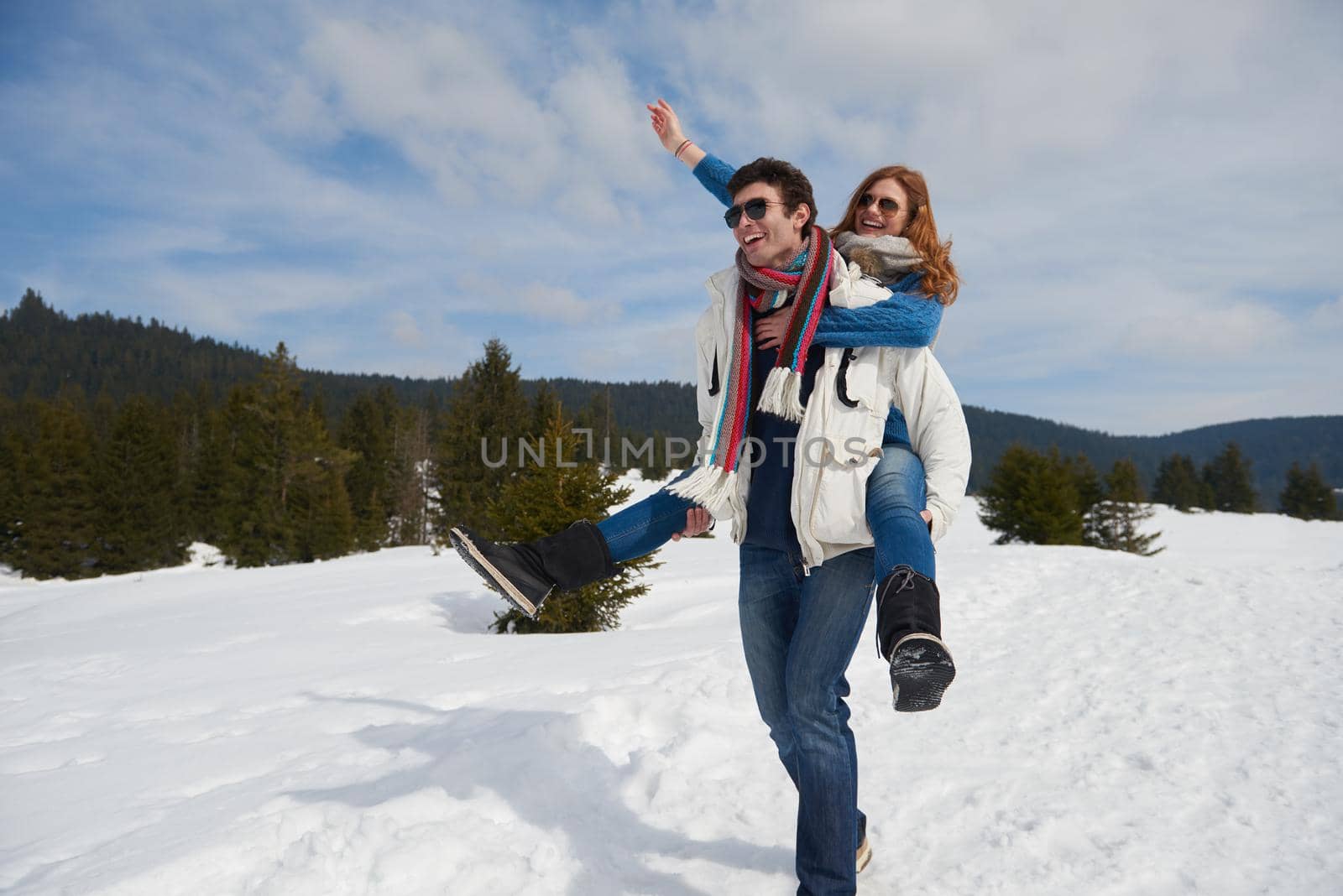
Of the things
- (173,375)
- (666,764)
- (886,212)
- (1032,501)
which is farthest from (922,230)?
(173,375)

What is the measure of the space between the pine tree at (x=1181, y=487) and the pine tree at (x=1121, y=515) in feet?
88.8

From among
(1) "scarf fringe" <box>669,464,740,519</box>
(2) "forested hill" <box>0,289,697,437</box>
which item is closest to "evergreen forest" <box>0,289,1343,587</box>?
(1) "scarf fringe" <box>669,464,740,519</box>

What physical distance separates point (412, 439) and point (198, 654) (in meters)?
38.4

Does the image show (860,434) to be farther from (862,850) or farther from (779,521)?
(862,850)

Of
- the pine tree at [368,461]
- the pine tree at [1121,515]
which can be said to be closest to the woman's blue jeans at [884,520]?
the pine tree at [1121,515]

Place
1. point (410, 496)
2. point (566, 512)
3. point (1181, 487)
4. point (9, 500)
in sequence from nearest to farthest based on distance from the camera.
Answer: point (566, 512) < point (9, 500) < point (410, 496) < point (1181, 487)

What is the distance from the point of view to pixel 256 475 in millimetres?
26656

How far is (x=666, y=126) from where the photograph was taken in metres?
2.94

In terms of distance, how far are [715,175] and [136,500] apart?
38.5 m

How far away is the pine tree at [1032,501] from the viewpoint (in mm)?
23016

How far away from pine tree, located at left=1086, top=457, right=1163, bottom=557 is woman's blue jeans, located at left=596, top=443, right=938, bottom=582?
95.3ft

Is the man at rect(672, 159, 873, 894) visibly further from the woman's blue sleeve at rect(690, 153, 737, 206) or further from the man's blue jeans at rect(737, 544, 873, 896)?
the woman's blue sleeve at rect(690, 153, 737, 206)

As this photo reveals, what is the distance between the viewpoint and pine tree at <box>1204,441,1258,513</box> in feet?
163

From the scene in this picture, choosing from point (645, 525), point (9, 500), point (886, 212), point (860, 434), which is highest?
point (886, 212)
